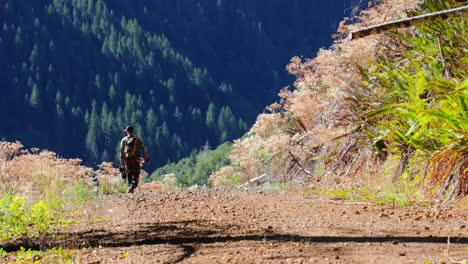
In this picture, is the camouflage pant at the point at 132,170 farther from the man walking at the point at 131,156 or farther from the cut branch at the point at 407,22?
the cut branch at the point at 407,22

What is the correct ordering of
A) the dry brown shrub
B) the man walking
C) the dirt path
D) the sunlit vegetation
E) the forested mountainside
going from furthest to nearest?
the forested mountainside, the man walking, the dry brown shrub, the sunlit vegetation, the dirt path

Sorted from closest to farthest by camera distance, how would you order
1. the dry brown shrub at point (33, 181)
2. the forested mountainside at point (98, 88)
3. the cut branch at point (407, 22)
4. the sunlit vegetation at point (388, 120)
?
1. the cut branch at point (407, 22)
2. the sunlit vegetation at point (388, 120)
3. the dry brown shrub at point (33, 181)
4. the forested mountainside at point (98, 88)

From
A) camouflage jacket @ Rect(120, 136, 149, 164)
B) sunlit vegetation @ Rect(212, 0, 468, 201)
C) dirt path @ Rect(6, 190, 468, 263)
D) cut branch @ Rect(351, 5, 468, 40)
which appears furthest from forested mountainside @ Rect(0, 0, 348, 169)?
cut branch @ Rect(351, 5, 468, 40)

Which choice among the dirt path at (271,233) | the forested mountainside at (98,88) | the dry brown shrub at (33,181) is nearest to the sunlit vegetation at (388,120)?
the dirt path at (271,233)

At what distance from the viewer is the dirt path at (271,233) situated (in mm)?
3385

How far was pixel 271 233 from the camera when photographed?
13.9ft

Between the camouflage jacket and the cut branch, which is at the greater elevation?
the camouflage jacket

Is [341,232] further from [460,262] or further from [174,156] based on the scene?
[174,156]

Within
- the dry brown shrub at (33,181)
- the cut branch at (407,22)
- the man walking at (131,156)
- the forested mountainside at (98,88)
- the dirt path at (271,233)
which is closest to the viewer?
the cut branch at (407,22)

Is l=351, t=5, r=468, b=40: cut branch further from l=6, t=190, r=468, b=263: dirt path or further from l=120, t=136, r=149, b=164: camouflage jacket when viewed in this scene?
l=120, t=136, r=149, b=164: camouflage jacket

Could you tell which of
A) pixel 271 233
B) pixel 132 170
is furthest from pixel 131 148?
pixel 271 233

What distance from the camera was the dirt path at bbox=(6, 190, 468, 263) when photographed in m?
3.38

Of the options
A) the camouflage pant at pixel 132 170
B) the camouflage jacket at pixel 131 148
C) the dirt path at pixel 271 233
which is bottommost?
the dirt path at pixel 271 233

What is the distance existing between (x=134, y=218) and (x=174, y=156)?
148 meters
